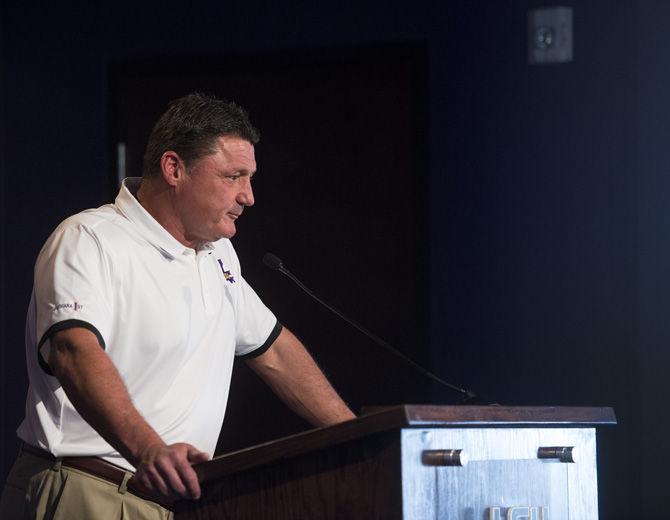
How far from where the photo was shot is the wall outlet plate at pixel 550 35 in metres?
4.25

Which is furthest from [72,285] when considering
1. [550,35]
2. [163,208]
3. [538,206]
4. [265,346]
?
[550,35]

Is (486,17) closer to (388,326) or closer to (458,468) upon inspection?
(388,326)

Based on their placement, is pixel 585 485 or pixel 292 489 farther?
pixel 585 485

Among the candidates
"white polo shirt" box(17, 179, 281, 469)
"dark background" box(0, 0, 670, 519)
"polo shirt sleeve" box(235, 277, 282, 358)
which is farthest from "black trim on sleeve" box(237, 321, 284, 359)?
"dark background" box(0, 0, 670, 519)

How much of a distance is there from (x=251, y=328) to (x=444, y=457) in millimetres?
989

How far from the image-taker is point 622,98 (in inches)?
165

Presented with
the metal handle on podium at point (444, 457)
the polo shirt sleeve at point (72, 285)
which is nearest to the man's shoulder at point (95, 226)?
the polo shirt sleeve at point (72, 285)

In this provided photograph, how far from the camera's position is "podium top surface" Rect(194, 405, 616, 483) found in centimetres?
161

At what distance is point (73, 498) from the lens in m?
2.08

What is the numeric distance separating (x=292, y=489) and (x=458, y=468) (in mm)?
249

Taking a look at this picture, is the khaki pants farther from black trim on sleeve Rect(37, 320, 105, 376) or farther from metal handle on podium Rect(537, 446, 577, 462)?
metal handle on podium Rect(537, 446, 577, 462)

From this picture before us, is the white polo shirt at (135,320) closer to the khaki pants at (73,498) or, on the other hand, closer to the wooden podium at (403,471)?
the khaki pants at (73,498)

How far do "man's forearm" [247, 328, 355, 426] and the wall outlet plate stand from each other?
2.06m

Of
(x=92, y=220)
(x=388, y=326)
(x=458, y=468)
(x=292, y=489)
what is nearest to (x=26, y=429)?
(x=92, y=220)
